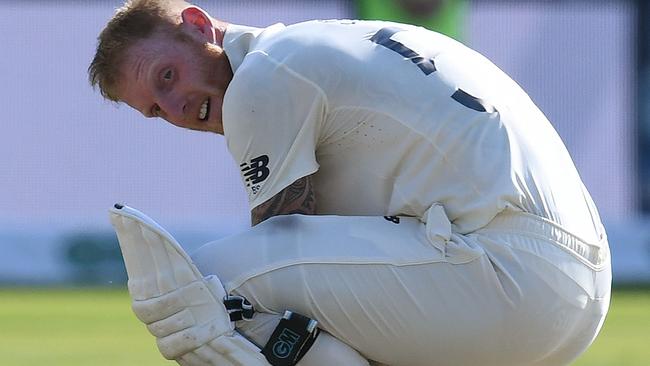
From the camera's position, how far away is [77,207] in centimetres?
1401

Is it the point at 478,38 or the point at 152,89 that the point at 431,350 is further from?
the point at 478,38

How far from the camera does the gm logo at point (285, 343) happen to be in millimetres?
3154

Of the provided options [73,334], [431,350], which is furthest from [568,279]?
[73,334]

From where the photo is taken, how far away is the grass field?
5918mm

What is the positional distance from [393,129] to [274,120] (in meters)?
0.30

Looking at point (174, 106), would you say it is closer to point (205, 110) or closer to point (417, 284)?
point (205, 110)

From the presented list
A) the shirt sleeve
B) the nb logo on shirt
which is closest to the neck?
the shirt sleeve

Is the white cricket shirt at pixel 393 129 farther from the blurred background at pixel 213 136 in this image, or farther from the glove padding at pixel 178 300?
the blurred background at pixel 213 136

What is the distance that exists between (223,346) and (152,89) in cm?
74

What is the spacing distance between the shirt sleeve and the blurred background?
10.2 meters

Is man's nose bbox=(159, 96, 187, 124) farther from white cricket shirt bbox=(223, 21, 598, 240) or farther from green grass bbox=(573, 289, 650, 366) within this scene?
green grass bbox=(573, 289, 650, 366)

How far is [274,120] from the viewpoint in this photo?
3.25 m

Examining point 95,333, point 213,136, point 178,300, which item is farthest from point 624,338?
point 213,136

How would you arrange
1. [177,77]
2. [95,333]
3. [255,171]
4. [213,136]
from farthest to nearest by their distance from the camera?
1. [213,136]
2. [95,333]
3. [177,77]
4. [255,171]
